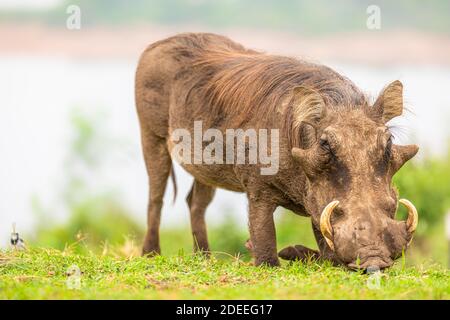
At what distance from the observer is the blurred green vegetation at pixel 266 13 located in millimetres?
32312

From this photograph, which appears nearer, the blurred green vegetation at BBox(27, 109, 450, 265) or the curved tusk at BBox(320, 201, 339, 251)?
the curved tusk at BBox(320, 201, 339, 251)

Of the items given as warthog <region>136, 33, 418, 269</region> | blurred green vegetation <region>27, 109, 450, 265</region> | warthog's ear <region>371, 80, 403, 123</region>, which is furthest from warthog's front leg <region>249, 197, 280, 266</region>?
blurred green vegetation <region>27, 109, 450, 265</region>

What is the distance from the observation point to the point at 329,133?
5.78m

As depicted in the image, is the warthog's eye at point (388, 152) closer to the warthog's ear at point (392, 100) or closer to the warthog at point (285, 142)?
the warthog at point (285, 142)

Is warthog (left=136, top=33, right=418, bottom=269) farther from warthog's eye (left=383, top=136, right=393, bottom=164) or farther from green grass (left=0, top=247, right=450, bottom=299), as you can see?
green grass (left=0, top=247, right=450, bottom=299)

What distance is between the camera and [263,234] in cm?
638

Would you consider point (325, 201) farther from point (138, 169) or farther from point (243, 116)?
point (138, 169)

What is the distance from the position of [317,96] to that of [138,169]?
13.5 metres

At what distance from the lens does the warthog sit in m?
5.56

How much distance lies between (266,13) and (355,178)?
28.9m

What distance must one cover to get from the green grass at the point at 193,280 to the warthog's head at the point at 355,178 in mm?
199

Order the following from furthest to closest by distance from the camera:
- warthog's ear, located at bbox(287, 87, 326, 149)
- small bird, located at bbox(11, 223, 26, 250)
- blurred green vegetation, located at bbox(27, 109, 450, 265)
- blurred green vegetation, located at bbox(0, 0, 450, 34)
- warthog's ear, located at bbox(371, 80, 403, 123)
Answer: blurred green vegetation, located at bbox(0, 0, 450, 34), blurred green vegetation, located at bbox(27, 109, 450, 265), small bird, located at bbox(11, 223, 26, 250), warthog's ear, located at bbox(371, 80, 403, 123), warthog's ear, located at bbox(287, 87, 326, 149)

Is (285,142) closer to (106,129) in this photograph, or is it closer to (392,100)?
(392,100)
